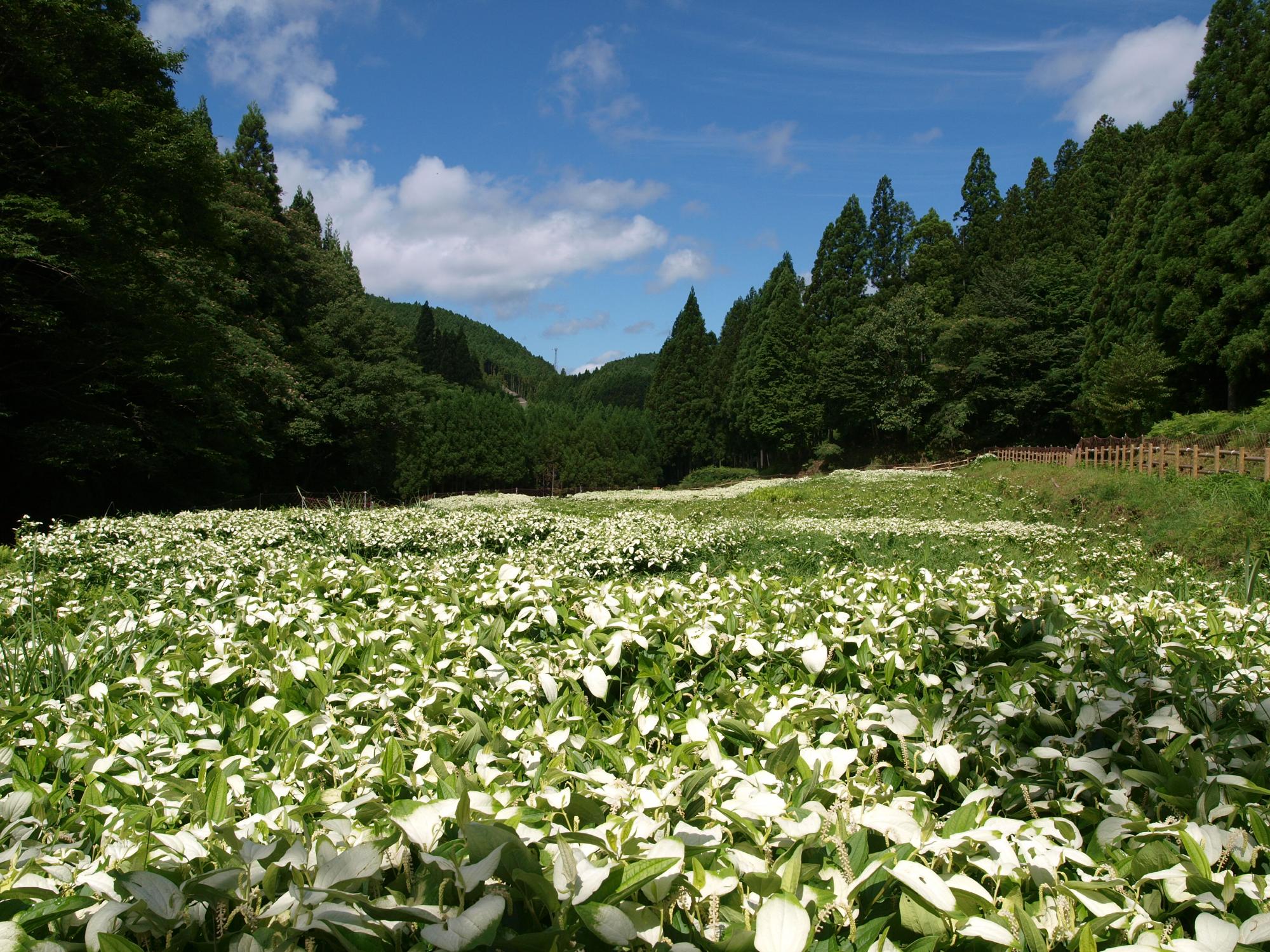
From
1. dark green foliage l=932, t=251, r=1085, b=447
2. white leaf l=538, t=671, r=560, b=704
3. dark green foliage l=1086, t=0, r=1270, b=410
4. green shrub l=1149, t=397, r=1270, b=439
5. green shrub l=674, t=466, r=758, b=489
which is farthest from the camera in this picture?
green shrub l=674, t=466, r=758, b=489

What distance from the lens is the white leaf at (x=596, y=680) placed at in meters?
1.93

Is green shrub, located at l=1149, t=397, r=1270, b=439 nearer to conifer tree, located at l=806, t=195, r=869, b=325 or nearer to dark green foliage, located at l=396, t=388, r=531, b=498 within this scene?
conifer tree, located at l=806, t=195, r=869, b=325

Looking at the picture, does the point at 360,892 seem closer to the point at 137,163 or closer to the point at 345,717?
the point at 345,717

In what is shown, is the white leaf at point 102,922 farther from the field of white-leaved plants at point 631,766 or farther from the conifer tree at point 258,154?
the conifer tree at point 258,154

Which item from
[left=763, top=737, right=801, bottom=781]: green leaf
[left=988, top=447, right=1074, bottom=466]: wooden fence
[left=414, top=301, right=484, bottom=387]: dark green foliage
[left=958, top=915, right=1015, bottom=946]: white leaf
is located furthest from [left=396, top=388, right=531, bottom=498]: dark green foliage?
[left=958, top=915, right=1015, bottom=946]: white leaf

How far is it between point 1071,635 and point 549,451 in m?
52.5

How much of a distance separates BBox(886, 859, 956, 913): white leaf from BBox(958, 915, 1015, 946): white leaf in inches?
1.1

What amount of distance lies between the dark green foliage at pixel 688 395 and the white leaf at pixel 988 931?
50.7 meters

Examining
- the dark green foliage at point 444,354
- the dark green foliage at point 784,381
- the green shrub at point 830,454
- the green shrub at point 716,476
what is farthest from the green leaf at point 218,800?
the dark green foliage at point 444,354

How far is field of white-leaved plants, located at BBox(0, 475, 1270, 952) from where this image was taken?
97 cm

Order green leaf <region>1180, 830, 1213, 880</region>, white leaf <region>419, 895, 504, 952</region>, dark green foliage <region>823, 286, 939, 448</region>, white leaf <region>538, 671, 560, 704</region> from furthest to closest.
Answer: dark green foliage <region>823, 286, 939, 448</region> → white leaf <region>538, 671, 560, 704</region> → green leaf <region>1180, 830, 1213, 880</region> → white leaf <region>419, 895, 504, 952</region>

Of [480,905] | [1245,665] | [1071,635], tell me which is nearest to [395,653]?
[480,905]

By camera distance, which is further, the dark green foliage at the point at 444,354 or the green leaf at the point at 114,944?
the dark green foliage at the point at 444,354

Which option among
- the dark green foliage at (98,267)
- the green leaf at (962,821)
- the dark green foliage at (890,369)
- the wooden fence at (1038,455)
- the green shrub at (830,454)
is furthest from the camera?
the green shrub at (830,454)
